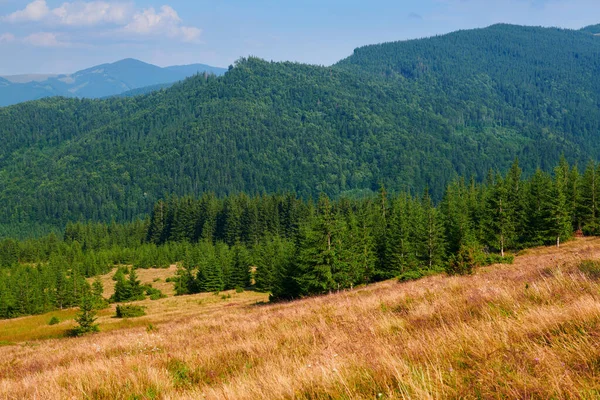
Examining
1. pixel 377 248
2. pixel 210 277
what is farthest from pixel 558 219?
pixel 210 277

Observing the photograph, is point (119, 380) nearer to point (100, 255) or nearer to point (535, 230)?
point (535, 230)

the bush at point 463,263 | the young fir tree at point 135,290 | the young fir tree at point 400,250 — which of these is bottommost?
the young fir tree at point 135,290

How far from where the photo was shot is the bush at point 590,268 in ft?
25.1

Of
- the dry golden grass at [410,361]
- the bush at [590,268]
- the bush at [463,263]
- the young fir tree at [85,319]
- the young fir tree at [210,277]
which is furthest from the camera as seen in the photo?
the young fir tree at [210,277]

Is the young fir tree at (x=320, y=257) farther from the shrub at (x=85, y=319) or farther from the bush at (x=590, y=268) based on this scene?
the bush at (x=590, y=268)

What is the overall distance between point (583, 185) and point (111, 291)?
278 feet

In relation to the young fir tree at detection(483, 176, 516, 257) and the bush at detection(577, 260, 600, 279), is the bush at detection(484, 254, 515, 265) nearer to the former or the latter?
the young fir tree at detection(483, 176, 516, 257)

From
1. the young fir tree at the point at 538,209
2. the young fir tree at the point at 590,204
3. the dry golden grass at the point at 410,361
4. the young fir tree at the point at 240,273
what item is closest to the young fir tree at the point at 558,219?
the young fir tree at the point at 538,209

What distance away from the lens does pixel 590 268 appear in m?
8.77

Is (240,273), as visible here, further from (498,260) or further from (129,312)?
(498,260)

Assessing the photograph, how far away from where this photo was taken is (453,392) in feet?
10.3

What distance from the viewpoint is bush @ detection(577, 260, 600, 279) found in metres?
7.66

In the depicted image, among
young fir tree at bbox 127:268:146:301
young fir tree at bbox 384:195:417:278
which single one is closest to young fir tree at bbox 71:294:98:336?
young fir tree at bbox 127:268:146:301

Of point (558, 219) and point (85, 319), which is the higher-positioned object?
point (558, 219)
